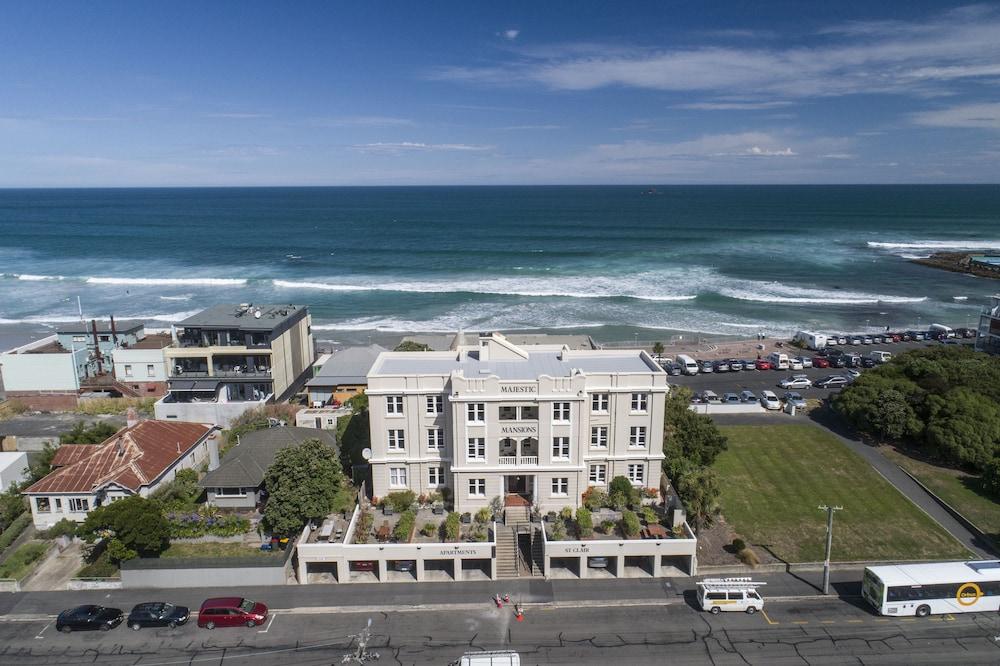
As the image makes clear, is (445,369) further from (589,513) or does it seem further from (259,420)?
(259,420)

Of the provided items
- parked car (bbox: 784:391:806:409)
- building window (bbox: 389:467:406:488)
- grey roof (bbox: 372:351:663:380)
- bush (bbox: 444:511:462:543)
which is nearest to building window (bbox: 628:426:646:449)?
grey roof (bbox: 372:351:663:380)

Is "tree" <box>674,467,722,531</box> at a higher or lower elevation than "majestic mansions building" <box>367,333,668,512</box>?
lower

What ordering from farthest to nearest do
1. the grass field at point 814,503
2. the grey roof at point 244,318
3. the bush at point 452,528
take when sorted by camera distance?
the grey roof at point 244,318, the grass field at point 814,503, the bush at point 452,528

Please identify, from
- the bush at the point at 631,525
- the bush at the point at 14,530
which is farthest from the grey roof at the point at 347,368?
the bush at the point at 631,525

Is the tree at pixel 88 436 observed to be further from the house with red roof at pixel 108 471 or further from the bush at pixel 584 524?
the bush at pixel 584 524

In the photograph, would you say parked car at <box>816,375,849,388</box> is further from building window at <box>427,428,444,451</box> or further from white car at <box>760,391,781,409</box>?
building window at <box>427,428,444,451</box>

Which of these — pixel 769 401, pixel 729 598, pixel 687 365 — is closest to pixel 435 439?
pixel 729 598
